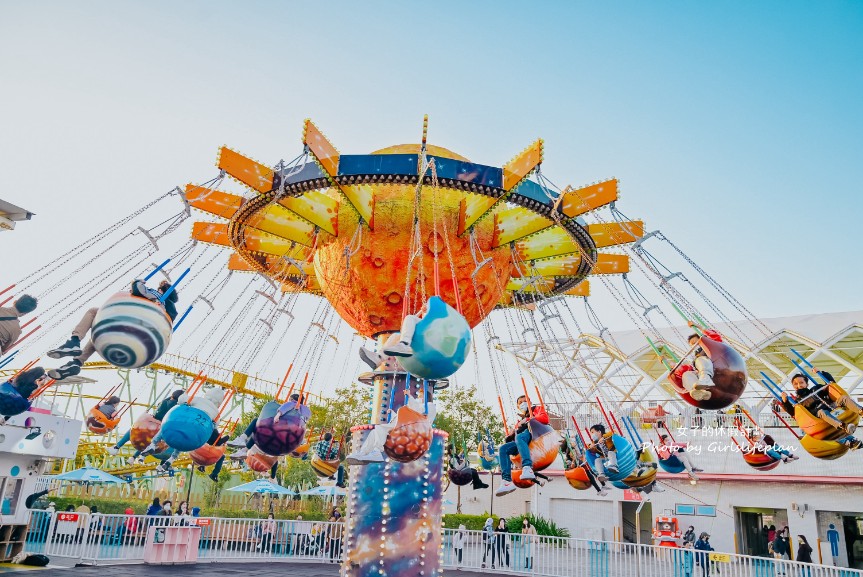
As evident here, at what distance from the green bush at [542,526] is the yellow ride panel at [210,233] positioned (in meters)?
19.2

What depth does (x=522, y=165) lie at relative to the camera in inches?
326

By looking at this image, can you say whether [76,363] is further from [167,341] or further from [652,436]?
[652,436]

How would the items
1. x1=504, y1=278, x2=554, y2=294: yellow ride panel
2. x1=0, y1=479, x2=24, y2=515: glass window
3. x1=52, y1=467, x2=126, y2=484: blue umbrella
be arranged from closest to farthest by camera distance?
1. x1=504, y1=278, x2=554, y2=294: yellow ride panel
2. x1=0, y1=479, x2=24, y2=515: glass window
3. x1=52, y1=467, x2=126, y2=484: blue umbrella

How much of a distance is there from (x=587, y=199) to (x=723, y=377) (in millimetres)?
3085

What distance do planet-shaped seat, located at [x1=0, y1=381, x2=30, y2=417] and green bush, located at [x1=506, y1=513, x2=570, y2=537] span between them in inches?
844

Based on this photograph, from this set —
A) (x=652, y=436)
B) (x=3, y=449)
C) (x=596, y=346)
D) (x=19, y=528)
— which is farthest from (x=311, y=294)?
(x=596, y=346)

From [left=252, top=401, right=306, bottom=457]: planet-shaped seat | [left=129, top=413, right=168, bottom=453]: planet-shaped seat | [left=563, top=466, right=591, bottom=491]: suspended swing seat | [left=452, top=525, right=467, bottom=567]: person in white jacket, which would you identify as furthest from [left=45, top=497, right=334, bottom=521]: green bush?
[left=563, top=466, right=591, bottom=491]: suspended swing seat

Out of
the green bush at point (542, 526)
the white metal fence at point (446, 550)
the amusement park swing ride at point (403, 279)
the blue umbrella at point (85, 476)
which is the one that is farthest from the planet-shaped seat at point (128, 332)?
the green bush at point (542, 526)

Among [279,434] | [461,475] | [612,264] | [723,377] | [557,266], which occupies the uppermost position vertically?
[612,264]

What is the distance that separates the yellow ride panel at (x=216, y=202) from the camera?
31.7 ft

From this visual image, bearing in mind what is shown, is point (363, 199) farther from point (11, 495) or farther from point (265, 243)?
point (11, 495)

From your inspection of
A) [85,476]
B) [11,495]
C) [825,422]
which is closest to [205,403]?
[11,495]

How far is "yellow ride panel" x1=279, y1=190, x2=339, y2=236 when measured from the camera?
9227 millimetres

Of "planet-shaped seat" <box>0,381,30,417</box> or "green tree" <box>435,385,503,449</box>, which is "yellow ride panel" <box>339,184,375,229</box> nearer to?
"planet-shaped seat" <box>0,381,30,417</box>
